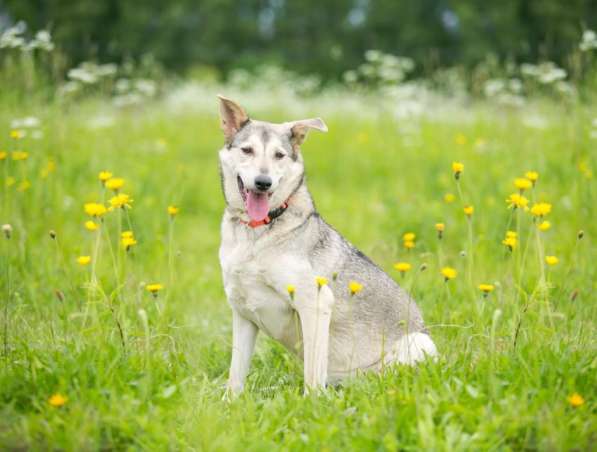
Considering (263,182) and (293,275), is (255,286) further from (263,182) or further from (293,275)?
(263,182)

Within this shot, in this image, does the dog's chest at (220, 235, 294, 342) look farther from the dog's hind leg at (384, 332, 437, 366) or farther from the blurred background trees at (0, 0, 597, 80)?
the blurred background trees at (0, 0, 597, 80)

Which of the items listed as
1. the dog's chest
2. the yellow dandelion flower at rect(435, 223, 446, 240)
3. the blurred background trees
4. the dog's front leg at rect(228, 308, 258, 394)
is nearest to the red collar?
the dog's chest

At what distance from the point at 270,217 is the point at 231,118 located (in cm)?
67

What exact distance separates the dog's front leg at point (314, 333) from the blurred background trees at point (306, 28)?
53.8 feet

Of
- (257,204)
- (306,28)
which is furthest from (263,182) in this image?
(306,28)

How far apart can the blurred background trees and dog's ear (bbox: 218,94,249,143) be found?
15554 mm

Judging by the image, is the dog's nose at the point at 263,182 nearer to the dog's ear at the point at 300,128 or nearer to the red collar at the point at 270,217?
the red collar at the point at 270,217

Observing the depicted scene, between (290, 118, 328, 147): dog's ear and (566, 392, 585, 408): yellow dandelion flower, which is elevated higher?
(290, 118, 328, 147): dog's ear

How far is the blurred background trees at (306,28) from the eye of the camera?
19594 millimetres

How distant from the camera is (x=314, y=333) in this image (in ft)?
10.2

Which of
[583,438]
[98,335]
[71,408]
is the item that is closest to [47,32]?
[98,335]

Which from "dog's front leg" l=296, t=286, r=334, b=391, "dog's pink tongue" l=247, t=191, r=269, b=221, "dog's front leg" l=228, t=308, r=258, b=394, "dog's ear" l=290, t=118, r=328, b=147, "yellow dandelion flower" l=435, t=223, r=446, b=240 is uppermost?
"dog's ear" l=290, t=118, r=328, b=147

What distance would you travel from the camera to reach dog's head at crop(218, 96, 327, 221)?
324cm

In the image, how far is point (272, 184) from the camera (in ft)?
10.4
